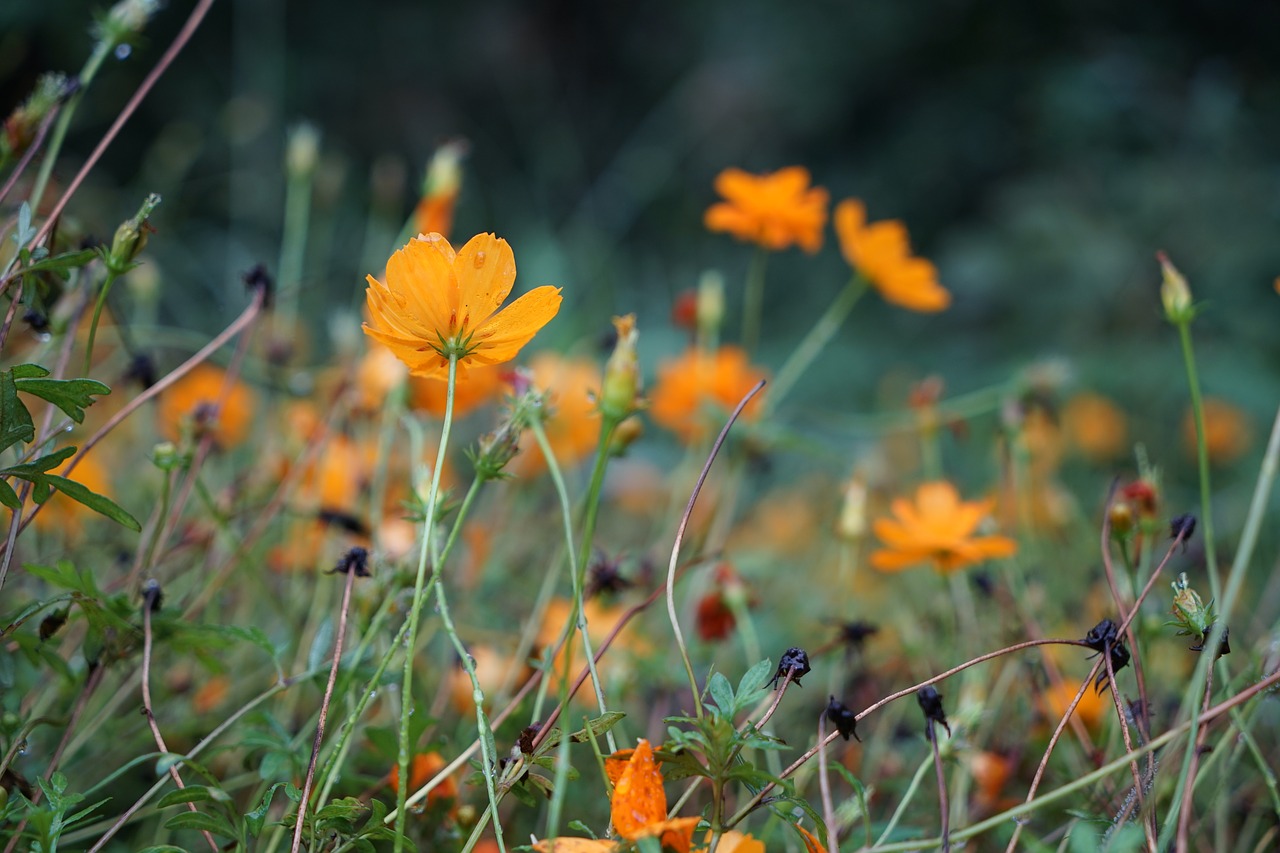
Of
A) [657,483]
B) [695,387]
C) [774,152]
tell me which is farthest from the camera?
[774,152]

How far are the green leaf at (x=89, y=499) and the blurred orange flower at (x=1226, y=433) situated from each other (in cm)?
178

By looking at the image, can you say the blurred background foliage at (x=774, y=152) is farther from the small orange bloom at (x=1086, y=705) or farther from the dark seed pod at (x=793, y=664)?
the dark seed pod at (x=793, y=664)

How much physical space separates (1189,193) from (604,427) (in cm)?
178

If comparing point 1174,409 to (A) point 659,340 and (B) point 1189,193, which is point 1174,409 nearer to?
(B) point 1189,193

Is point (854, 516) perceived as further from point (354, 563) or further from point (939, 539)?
point (354, 563)

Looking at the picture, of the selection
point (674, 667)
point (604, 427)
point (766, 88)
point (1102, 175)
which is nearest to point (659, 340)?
point (1102, 175)

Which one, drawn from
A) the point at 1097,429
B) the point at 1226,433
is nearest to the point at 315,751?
the point at 1097,429

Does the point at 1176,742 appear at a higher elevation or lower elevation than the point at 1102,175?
lower

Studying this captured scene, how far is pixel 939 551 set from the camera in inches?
27.9

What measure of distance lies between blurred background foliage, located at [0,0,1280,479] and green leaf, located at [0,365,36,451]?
0.64 metres

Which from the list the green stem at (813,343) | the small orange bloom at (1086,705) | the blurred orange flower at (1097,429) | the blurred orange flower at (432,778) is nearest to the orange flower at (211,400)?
the blurred orange flower at (432,778)

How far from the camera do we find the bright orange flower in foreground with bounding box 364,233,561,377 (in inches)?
18.3

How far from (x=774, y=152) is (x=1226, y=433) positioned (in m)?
1.82

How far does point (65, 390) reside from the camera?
1.50ft
